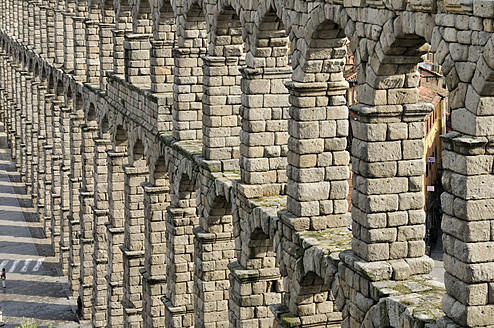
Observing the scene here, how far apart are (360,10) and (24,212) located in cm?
5527

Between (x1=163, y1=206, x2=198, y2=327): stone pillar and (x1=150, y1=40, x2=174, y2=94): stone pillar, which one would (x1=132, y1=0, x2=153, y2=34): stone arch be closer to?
(x1=150, y1=40, x2=174, y2=94): stone pillar

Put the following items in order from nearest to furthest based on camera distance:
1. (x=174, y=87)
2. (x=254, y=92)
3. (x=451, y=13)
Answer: (x=451, y=13) < (x=254, y=92) < (x=174, y=87)

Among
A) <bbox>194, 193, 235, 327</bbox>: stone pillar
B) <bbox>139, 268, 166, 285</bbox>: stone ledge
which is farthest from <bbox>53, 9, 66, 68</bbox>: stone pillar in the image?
<bbox>194, 193, 235, 327</bbox>: stone pillar

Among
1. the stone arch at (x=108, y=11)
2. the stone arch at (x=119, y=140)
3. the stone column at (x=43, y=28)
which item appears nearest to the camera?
the stone arch at (x=119, y=140)

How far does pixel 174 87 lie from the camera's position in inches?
1476

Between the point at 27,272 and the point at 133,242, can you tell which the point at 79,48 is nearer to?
the point at 27,272

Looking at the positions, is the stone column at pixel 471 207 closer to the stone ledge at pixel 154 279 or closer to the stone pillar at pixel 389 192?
the stone pillar at pixel 389 192

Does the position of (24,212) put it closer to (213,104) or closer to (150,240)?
(150,240)

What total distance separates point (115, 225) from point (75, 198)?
11.6 meters

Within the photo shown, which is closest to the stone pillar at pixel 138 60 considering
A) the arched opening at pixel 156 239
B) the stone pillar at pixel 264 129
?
the arched opening at pixel 156 239

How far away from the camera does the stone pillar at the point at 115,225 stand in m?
47.3

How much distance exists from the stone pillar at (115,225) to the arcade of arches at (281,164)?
0.09m

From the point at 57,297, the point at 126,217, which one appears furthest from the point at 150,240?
the point at 57,297

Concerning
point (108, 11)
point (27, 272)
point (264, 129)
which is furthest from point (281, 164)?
point (27, 272)
